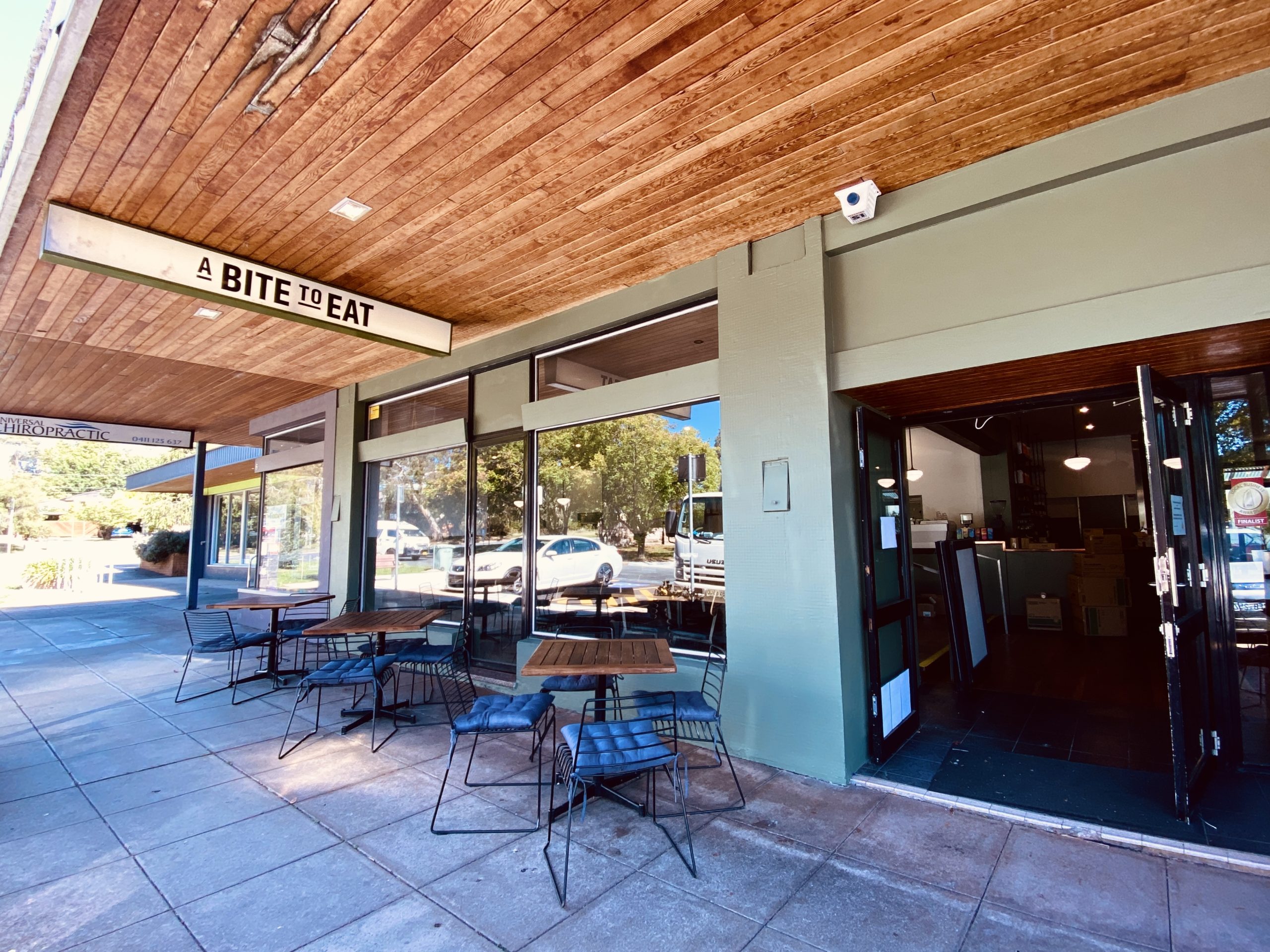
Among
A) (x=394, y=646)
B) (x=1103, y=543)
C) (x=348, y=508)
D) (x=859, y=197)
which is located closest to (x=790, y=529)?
(x=859, y=197)

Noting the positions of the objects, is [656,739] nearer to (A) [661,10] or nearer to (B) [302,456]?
(A) [661,10]

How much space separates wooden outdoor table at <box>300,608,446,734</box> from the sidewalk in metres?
0.72

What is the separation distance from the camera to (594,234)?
3.99 meters

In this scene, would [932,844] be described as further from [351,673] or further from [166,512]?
[166,512]

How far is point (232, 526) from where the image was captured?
18.6 m

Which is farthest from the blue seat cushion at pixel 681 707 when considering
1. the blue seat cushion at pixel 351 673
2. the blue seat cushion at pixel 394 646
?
the blue seat cushion at pixel 394 646

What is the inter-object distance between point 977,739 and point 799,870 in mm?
2125

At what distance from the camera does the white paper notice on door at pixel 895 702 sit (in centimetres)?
377

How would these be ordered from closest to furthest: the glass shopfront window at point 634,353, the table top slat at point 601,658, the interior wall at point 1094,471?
the table top slat at point 601,658, the glass shopfront window at point 634,353, the interior wall at point 1094,471

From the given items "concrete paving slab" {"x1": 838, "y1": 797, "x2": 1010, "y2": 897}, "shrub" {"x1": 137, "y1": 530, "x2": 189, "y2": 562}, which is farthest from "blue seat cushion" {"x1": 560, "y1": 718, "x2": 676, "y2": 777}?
"shrub" {"x1": 137, "y1": 530, "x2": 189, "y2": 562}

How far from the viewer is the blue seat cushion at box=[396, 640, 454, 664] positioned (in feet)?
15.2

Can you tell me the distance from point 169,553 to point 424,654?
1930 cm

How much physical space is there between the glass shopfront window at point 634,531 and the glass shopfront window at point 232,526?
43.7 ft

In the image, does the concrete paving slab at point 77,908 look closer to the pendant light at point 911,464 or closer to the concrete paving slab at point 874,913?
the concrete paving slab at point 874,913
